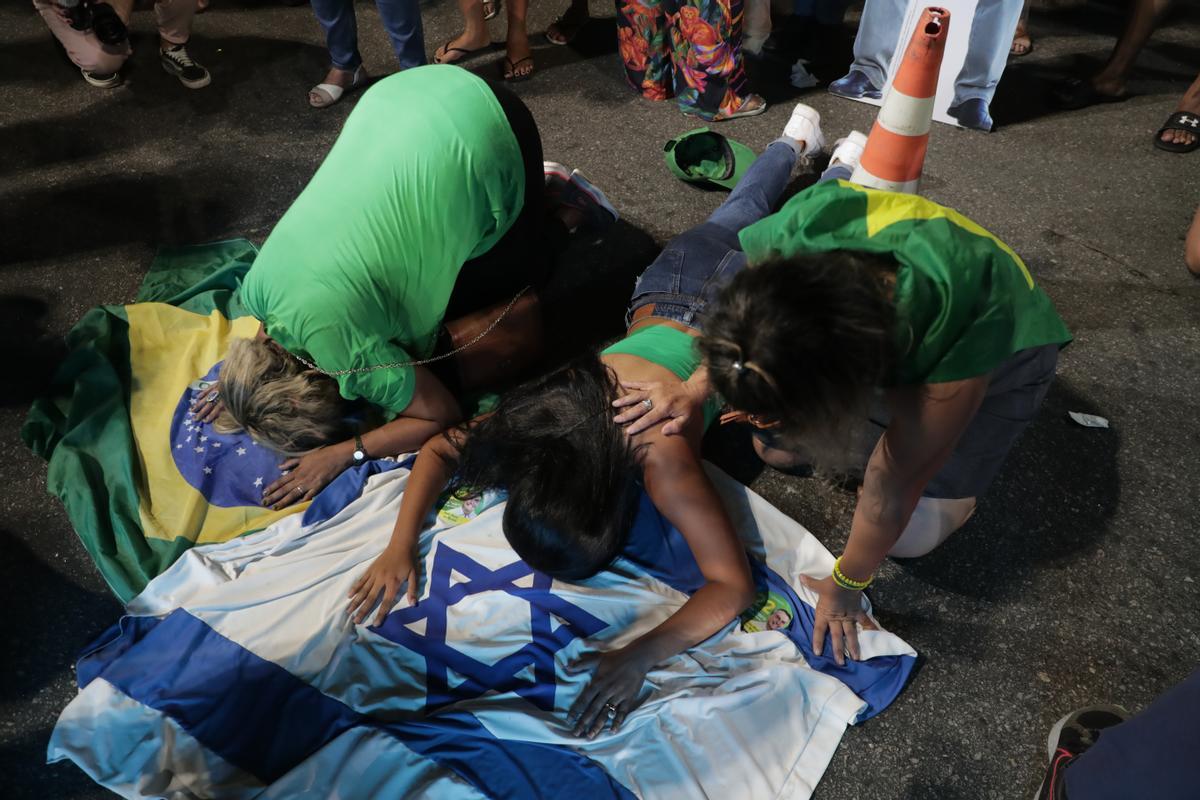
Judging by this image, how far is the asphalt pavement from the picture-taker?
177 cm

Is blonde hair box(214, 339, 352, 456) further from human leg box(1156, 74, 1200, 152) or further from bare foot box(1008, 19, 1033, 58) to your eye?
bare foot box(1008, 19, 1033, 58)

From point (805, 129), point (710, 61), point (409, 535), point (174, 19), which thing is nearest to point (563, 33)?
point (710, 61)

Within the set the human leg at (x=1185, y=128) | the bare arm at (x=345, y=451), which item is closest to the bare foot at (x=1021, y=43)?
the human leg at (x=1185, y=128)

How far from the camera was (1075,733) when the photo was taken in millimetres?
1618

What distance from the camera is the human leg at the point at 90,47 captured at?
3.27 metres

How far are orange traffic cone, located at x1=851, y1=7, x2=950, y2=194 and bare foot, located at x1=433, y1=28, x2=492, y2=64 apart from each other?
6.88 feet

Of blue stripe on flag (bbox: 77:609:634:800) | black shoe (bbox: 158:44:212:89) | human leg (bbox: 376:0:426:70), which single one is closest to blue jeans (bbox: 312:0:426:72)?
human leg (bbox: 376:0:426:70)

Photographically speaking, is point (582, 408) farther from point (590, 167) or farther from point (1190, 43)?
point (1190, 43)

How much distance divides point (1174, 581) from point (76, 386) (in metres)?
2.89

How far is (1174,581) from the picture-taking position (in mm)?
1900

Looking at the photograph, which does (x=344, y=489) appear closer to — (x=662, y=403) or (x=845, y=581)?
(x=662, y=403)

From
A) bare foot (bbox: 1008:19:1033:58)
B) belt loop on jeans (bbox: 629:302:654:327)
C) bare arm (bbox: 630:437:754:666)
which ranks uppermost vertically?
bare foot (bbox: 1008:19:1033:58)

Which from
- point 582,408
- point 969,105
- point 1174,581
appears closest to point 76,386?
point 582,408

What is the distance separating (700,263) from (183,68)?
2679 mm
